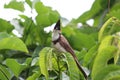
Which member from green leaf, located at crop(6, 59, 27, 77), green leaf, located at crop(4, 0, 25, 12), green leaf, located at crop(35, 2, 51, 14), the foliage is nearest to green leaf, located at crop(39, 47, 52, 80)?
the foliage

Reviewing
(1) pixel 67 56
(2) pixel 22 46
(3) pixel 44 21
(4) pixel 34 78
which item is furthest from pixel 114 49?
(3) pixel 44 21

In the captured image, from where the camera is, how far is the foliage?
3.75 feet

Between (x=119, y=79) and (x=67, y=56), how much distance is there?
18 cm

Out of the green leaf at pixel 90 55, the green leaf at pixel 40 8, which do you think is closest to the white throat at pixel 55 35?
the green leaf at pixel 90 55

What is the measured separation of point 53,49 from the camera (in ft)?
3.74

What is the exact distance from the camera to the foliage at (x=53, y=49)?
114 cm

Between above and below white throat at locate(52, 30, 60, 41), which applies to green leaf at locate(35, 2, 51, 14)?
below

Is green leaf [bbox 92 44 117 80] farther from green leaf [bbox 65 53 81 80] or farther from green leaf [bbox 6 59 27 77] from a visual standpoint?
green leaf [bbox 6 59 27 77]

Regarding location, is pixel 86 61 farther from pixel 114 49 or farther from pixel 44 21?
pixel 44 21

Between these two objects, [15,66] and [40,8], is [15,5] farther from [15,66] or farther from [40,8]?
[15,66]

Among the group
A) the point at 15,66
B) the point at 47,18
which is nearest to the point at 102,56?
the point at 15,66

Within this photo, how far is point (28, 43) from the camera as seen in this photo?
1.70 m

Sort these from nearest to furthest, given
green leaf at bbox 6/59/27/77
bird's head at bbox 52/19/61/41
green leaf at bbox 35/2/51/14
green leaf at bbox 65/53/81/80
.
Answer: green leaf at bbox 65/53/81/80 < bird's head at bbox 52/19/61/41 < green leaf at bbox 6/59/27/77 < green leaf at bbox 35/2/51/14

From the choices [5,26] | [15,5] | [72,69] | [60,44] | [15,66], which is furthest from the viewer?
[15,5]
